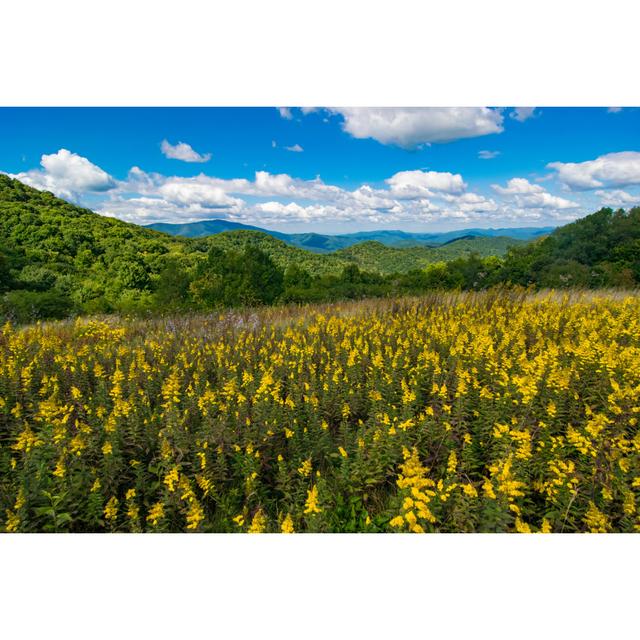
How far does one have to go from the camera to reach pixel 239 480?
323cm

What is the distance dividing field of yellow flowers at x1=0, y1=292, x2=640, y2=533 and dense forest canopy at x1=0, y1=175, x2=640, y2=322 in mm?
6570

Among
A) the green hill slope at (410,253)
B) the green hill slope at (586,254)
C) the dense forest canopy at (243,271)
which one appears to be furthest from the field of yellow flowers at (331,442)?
the green hill slope at (410,253)

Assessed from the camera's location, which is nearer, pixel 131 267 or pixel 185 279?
pixel 185 279

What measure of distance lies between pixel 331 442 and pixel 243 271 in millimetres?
10976

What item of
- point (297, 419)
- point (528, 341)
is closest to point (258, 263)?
point (528, 341)

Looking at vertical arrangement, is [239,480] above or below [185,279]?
below

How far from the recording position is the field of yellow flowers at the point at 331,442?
8.23 feet

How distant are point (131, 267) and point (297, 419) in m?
28.2

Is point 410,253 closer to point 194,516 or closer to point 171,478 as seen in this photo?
point 171,478

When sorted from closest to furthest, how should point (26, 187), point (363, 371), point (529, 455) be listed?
1. point (529, 455)
2. point (363, 371)
3. point (26, 187)

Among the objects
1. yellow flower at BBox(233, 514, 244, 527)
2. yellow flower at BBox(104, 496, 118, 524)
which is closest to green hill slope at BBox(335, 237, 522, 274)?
yellow flower at BBox(233, 514, 244, 527)

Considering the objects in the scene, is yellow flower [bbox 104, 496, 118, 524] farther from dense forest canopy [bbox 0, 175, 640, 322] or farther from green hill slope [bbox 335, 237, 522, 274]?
green hill slope [bbox 335, 237, 522, 274]

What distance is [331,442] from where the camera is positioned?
11.2 feet

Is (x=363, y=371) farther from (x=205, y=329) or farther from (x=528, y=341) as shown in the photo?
(x=205, y=329)
